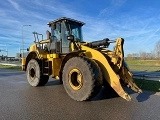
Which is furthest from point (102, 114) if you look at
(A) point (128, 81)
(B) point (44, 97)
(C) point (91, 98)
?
(B) point (44, 97)

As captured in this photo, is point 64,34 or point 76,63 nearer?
point 76,63

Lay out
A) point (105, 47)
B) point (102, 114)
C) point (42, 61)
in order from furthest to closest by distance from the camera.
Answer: point (42, 61), point (105, 47), point (102, 114)

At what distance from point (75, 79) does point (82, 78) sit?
2.35 feet

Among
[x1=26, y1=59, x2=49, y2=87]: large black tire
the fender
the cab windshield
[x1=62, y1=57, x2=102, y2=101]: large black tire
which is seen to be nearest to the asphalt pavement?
[x1=62, y1=57, x2=102, y2=101]: large black tire

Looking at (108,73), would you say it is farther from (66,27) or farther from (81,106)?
(66,27)

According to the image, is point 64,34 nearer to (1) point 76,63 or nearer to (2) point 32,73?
(1) point 76,63

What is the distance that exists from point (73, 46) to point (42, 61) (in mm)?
2228

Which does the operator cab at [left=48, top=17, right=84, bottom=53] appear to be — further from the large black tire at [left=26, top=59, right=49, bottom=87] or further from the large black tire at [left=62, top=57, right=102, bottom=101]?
the large black tire at [left=62, top=57, right=102, bottom=101]

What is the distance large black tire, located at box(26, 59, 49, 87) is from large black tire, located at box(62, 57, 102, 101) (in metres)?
2.61

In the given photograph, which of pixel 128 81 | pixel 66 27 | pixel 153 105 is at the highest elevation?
pixel 66 27

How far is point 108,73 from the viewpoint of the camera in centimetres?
702

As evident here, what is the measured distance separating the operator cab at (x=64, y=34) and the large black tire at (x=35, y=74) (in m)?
1.12

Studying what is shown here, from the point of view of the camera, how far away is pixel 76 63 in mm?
7441

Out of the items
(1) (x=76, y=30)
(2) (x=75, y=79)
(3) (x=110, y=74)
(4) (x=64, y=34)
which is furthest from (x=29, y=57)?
(3) (x=110, y=74)
